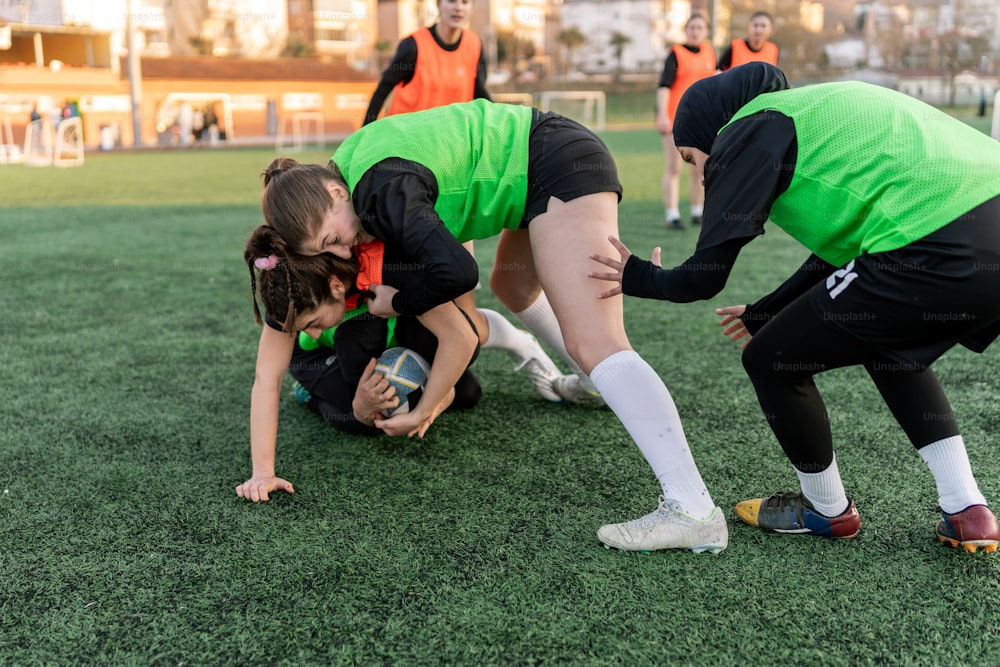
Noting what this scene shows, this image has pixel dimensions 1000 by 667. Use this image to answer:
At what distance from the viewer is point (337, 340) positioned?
10.1 ft

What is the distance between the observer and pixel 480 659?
1.76m

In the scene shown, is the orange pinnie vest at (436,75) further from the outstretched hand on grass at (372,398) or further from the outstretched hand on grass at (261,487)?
the outstretched hand on grass at (261,487)

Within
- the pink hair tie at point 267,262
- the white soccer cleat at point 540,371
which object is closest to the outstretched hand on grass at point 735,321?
the white soccer cleat at point 540,371

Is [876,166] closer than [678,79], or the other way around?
[876,166]

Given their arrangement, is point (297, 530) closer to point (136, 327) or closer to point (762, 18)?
point (136, 327)

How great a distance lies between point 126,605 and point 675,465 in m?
1.37

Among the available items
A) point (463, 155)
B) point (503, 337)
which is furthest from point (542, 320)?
point (463, 155)

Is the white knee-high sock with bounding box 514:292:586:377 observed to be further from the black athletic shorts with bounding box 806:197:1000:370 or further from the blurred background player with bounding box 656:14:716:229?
the blurred background player with bounding box 656:14:716:229

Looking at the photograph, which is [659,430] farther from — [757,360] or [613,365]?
[757,360]

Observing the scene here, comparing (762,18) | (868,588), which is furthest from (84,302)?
(762,18)

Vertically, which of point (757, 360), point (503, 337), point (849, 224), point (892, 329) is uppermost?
point (849, 224)

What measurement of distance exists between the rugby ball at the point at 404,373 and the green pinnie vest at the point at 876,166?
1.52 meters

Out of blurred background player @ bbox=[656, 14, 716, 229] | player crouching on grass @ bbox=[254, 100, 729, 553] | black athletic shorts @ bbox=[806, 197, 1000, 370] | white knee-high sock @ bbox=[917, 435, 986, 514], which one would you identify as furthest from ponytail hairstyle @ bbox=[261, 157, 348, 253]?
blurred background player @ bbox=[656, 14, 716, 229]

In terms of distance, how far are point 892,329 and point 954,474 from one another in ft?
1.73
